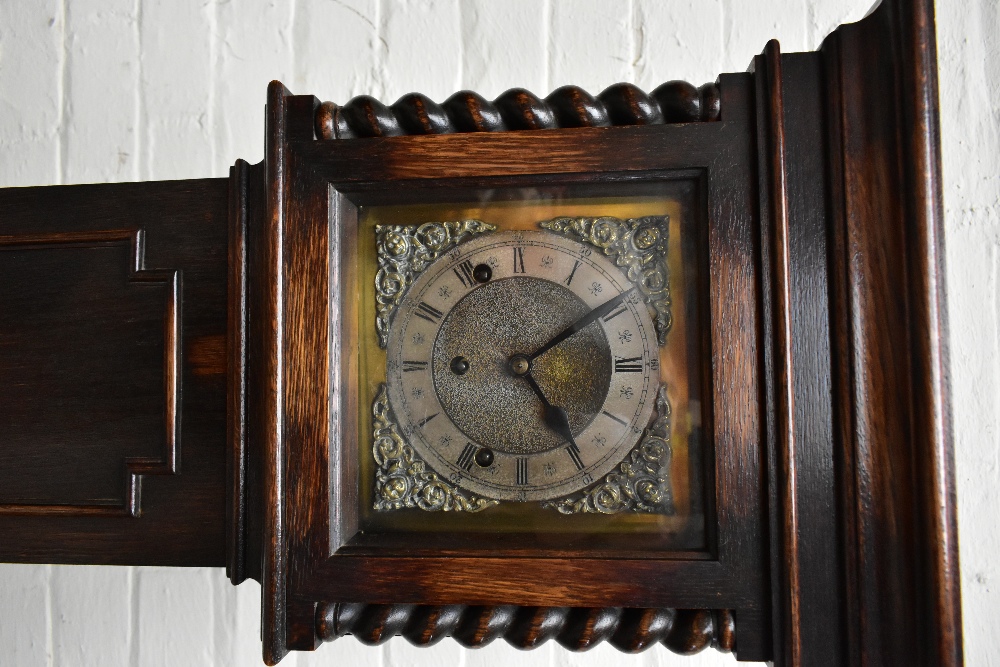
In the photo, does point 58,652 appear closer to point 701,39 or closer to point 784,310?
point 784,310

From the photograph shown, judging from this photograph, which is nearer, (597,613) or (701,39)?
(597,613)

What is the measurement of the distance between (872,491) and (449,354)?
1.04 feet

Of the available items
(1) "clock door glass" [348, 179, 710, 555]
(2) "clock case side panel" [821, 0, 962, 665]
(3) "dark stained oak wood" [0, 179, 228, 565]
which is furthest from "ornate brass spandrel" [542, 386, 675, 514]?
(3) "dark stained oak wood" [0, 179, 228, 565]

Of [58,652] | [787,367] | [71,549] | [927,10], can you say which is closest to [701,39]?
[927,10]

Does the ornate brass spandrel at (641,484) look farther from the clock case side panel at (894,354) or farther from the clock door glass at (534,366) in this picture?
the clock case side panel at (894,354)

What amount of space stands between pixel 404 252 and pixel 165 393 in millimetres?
238

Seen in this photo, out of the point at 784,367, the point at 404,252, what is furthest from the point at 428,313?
the point at 784,367

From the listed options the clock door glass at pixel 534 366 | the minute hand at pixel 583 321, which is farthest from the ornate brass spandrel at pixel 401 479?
the minute hand at pixel 583 321

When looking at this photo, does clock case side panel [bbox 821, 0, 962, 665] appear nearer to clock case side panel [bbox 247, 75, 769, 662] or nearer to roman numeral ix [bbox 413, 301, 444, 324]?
clock case side panel [bbox 247, 75, 769, 662]

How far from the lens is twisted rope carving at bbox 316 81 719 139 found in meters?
0.57

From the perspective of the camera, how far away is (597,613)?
55 cm

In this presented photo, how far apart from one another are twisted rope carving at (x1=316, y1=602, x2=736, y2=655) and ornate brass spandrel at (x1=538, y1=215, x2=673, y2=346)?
203mm

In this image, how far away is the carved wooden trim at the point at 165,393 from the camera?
636 mm

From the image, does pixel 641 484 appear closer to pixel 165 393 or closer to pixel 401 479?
pixel 401 479
